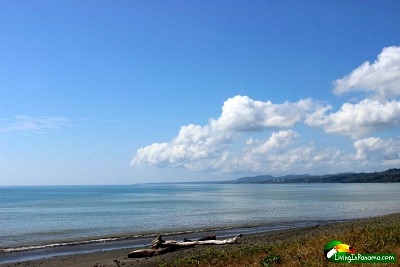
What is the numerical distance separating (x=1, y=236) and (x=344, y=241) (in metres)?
35.7

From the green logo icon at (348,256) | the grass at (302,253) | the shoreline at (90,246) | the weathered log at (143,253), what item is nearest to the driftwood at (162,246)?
the weathered log at (143,253)

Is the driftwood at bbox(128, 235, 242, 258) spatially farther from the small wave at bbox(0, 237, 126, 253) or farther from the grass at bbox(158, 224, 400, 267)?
the small wave at bbox(0, 237, 126, 253)

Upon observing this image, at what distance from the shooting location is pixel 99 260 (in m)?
23.7

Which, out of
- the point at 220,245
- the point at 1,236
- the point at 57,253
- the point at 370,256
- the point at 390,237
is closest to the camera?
the point at 370,256

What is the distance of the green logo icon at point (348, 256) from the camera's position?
12.8m

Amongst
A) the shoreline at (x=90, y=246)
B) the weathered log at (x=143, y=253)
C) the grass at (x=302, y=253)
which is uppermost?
the grass at (x=302, y=253)

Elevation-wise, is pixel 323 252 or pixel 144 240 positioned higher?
pixel 323 252

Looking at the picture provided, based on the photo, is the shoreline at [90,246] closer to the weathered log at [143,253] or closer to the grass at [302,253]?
the weathered log at [143,253]

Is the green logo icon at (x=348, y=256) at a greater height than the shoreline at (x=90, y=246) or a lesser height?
greater

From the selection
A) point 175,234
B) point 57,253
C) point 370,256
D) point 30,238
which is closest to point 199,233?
point 175,234

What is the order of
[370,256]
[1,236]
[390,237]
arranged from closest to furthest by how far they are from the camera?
[370,256]
[390,237]
[1,236]

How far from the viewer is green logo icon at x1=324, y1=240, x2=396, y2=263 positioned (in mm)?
12750

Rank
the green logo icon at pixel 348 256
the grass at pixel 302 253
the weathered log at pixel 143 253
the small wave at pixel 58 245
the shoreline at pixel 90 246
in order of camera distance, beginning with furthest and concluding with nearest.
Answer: the small wave at pixel 58 245 → the shoreline at pixel 90 246 → the weathered log at pixel 143 253 → the grass at pixel 302 253 → the green logo icon at pixel 348 256

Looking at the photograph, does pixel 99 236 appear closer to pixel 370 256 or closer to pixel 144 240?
pixel 144 240
